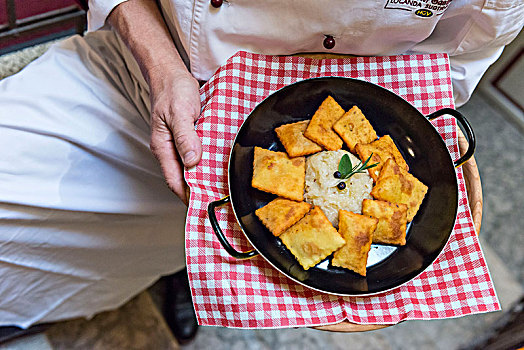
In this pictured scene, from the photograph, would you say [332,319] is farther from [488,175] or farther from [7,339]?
[488,175]

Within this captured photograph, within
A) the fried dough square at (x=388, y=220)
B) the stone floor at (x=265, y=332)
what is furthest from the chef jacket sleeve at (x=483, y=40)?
the stone floor at (x=265, y=332)

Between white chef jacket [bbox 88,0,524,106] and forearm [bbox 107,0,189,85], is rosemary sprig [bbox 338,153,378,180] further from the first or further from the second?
forearm [bbox 107,0,189,85]

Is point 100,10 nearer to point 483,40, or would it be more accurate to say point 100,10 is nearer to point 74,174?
point 74,174

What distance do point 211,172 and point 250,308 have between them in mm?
303

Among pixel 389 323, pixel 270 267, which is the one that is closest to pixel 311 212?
pixel 270 267

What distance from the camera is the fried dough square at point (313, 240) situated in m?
0.91

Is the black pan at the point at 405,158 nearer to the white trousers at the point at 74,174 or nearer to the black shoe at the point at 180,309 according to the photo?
the white trousers at the point at 74,174

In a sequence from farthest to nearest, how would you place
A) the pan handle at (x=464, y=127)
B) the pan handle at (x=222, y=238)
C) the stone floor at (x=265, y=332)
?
the stone floor at (x=265, y=332), the pan handle at (x=464, y=127), the pan handle at (x=222, y=238)

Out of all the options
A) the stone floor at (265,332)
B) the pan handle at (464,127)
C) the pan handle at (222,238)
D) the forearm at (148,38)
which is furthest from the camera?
the stone floor at (265,332)

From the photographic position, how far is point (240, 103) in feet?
3.48

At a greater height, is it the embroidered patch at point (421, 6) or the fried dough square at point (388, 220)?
the embroidered patch at point (421, 6)

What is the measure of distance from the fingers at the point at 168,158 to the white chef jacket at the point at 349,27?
20 centimetres

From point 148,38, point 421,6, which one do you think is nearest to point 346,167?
point 421,6

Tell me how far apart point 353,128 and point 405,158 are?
0.15 metres
